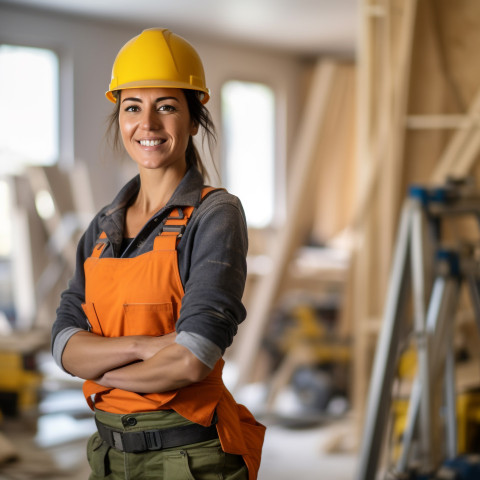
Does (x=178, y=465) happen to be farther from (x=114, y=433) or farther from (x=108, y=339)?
(x=108, y=339)

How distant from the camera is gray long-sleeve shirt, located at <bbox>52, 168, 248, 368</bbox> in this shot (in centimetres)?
136

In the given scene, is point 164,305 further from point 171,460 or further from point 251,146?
point 251,146

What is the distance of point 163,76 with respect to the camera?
1.48 meters

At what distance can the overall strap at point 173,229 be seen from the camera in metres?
1.45

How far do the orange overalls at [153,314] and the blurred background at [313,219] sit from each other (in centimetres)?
23

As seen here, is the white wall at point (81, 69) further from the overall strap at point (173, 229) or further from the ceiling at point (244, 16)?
the overall strap at point (173, 229)

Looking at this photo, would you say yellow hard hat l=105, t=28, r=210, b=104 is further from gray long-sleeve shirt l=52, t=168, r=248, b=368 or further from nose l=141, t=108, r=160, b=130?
gray long-sleeve shirt l=52, t=168, r=248, b=368

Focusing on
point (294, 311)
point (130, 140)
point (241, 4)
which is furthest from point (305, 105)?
point (130, 140)

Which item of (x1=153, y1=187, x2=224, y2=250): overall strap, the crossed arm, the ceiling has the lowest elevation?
the crossed arm

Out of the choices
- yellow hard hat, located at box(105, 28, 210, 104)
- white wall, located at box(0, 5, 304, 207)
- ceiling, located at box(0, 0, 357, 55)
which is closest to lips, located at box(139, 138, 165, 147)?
yellow hard hat, located at box(105, 28, 210, 104)

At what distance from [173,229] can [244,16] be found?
8.48 metres

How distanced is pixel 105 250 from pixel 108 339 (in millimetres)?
192

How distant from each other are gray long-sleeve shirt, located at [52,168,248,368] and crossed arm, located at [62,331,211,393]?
31mm

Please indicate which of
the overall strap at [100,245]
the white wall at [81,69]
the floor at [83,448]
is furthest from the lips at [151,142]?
the white wall at [81,69]
